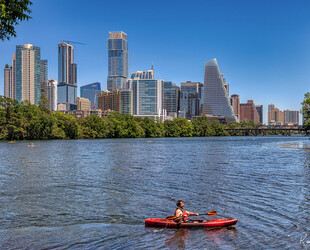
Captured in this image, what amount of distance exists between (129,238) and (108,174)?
18.1 metres

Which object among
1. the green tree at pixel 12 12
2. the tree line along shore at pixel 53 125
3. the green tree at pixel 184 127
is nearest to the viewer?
the green tree at pixel 12 12

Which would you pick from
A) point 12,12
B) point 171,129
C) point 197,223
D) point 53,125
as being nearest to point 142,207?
point 197,223

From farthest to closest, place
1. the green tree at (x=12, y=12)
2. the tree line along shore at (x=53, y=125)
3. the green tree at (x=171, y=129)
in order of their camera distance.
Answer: the green tree at (x=171, y=129) < the tree line along shore at (x=53, y=125) < the green tree at (x=12, y=12)

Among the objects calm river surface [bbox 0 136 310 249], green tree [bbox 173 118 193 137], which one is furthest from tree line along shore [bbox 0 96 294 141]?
calm river surface [bbox 0 136 310 249]

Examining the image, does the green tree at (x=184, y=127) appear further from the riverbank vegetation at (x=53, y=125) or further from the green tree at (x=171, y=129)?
the riverbank vegetation at (x=53, y=125)

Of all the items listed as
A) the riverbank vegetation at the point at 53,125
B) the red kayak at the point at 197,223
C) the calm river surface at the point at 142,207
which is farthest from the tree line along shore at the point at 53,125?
the red kayak at the point at 197,223

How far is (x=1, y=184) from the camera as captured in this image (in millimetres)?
25750

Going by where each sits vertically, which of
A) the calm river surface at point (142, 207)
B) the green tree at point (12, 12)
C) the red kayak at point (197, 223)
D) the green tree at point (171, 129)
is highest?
the green tree at point (12, 12)

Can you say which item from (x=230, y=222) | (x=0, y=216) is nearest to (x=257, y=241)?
(x=230, y=222)

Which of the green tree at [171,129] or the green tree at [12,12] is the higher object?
the green tree at [12,12]

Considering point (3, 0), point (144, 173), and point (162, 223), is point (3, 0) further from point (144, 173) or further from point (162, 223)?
point (144, 173)

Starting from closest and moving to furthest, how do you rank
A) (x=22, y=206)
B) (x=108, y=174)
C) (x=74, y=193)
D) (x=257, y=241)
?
(x=257, y=241) < (x=22, y=206) < (x=74, y=193) < (x=108, y=174)

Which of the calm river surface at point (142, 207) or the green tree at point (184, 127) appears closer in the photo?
the calm river surface at point (142, 207)

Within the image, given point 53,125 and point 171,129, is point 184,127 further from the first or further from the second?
point 53,125
